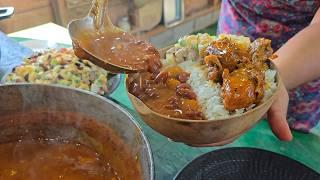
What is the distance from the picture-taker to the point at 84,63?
1.55 meters

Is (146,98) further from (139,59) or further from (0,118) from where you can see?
(0,118)

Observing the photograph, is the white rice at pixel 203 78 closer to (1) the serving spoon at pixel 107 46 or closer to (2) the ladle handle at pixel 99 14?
(1) the serving spoon at pixel 107 46

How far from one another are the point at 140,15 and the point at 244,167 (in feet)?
9.64

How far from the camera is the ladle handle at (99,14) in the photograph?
1146 mm

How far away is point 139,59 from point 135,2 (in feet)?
9.29

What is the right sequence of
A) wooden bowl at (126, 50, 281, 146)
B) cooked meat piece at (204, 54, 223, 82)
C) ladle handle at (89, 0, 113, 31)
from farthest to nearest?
ladle handle at (89, 0, 113, 31), cooked meat piece at (204, 54, 223, 82), wooden bowl at (126, 50, 281, 146)

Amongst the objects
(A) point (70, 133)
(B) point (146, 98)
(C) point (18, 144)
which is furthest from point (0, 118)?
(B) point (146, 98)

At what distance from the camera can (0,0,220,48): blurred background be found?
3.22 meters

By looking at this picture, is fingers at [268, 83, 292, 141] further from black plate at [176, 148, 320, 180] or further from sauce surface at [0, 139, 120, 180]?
sauce surface at [0, 139, 120, 180]

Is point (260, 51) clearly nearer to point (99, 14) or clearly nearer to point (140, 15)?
point (99, 14)

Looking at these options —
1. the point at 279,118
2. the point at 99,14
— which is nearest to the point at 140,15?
the point at 99,14

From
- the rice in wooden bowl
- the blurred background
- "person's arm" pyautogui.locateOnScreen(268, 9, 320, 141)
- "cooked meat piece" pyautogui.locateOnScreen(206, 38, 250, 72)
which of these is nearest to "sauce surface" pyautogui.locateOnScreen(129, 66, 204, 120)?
the rice in wooden bowl

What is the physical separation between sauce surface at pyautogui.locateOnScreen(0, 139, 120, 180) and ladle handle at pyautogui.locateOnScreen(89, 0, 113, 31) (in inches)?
14.7

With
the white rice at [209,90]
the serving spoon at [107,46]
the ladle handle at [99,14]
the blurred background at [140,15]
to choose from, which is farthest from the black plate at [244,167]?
the blurred background at [140,15]
